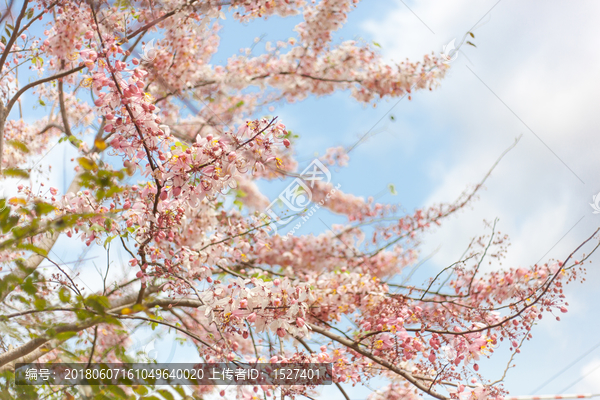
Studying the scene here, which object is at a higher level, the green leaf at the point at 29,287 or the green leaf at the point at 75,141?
the green leaf at the point at 75,141

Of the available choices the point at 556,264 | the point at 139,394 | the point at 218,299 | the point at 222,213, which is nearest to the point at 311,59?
the point at 222,213

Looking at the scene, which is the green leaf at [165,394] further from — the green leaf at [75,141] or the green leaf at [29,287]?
the green leaf at [75,141]

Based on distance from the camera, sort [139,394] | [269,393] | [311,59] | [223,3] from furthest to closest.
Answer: [311,59] → [223,3] → [269,393] → [139,394]

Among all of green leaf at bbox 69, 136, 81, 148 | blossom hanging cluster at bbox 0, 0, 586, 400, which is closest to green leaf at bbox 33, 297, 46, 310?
blossom hanging cluster at bbox 0, 0, 586, 400

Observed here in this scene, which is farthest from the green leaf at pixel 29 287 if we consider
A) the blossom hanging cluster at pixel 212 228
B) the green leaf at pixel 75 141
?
the green leaf at pixel 75 141

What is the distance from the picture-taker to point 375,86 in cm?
396

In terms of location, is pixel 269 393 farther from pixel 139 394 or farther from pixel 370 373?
pixel 139 394

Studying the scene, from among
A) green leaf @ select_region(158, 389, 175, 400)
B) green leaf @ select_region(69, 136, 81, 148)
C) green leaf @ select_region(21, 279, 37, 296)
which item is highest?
green leaf @ select_region(69, 136, 81, 148)

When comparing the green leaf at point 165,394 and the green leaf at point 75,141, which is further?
the green leaf at point 75,141

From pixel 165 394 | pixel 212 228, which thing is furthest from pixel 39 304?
pixel 212 228

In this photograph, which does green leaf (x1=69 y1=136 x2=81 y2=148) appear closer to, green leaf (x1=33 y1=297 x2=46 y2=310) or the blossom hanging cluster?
the blossom hanging cluster

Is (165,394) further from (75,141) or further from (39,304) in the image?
(75,141)

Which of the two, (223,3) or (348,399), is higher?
(223,3)

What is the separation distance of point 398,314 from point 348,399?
48cm
